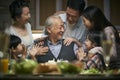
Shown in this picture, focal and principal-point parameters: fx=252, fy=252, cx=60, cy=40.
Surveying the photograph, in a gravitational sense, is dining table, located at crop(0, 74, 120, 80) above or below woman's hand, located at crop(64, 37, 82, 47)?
below

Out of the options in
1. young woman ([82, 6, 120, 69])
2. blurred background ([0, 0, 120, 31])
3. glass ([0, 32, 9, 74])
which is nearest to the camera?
glass ([0, 32, 9, 74])

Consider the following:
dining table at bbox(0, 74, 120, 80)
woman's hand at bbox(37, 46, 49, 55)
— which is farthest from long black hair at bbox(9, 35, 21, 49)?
dining table at bbox(0, 74, 120, 80)

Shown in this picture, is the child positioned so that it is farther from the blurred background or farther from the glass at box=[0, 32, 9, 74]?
the glass at box=[0, 32, 9, 74]

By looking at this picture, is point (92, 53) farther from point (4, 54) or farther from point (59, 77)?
point (59, 77)

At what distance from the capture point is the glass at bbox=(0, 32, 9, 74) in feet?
4.54

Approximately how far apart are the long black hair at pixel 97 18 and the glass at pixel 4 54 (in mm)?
2162

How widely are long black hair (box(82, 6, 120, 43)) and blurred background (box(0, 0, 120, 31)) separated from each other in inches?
2.2

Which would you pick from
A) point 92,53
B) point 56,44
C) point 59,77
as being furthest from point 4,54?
point 92,53

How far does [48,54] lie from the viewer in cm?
355

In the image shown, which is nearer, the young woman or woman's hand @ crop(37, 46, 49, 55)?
the young woman

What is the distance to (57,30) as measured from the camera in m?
3.58

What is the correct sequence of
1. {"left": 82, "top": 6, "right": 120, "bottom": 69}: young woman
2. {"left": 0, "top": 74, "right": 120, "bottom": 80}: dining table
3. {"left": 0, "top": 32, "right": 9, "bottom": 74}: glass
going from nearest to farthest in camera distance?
{"left": 0, "top": 74, "right": 120, "bottom": 80}: dining table, {"left": 0, "top": 32, "right": 9, "bottom": 74}: glass, {"left": 82, "top": 6, "right": 120, "bottom": 69}: young woman

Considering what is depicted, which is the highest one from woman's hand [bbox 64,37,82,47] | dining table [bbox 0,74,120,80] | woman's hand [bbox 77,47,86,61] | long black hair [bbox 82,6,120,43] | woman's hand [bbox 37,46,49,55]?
long black hair [bbox 82,6,120,43]

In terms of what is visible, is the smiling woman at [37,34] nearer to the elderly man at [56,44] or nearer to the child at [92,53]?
the elderly man at [56,44]
